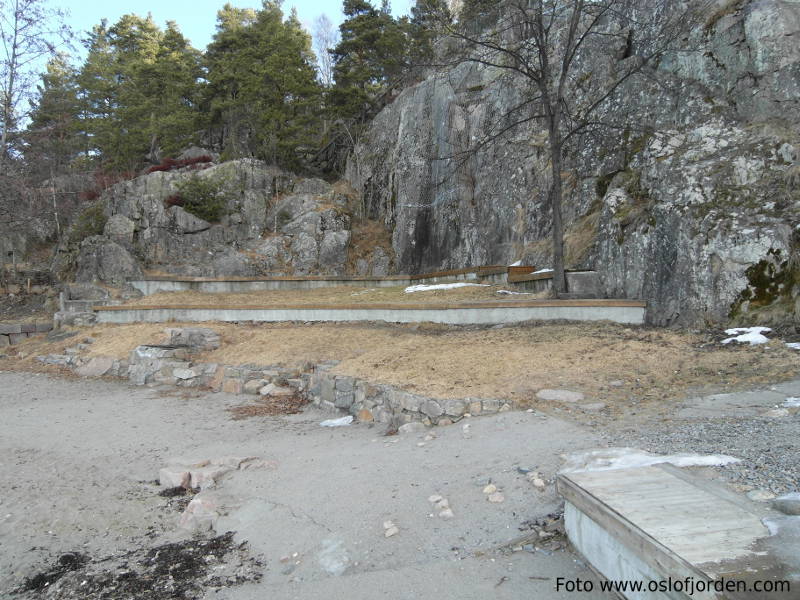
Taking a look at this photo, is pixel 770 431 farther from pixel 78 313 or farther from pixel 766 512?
pixel 78 313

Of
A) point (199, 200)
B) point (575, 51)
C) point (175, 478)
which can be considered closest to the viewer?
point (175, 478)

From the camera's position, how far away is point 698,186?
9570 millimetres

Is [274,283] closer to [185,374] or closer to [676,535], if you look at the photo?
[185,374]

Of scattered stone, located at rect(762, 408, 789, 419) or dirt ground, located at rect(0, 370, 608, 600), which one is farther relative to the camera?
scattered stone, located at rect(762, 408, 789, 419)

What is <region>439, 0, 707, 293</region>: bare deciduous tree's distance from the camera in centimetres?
1122

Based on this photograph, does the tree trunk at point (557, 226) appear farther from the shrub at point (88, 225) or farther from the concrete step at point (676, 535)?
the shrub at point (88, 225)

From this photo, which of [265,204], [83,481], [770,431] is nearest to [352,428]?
[83,481]

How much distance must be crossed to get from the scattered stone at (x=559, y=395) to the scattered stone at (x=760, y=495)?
3069 mm

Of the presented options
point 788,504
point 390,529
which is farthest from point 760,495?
point 390,529

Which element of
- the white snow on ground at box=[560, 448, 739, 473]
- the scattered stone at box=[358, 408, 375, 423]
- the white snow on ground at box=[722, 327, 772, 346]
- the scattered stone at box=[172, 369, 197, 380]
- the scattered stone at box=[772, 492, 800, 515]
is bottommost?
the scattered stone at box=[172, 369, 197, 380]

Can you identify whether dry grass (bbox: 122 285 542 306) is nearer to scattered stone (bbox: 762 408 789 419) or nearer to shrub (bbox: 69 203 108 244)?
shrub (bbox: 69 203 108 244)

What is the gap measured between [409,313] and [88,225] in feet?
56.5

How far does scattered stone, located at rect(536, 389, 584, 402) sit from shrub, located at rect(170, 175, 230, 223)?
20.0m

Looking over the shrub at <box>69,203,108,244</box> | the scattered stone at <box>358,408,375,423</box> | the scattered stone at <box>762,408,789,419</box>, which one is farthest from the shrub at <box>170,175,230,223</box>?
the scattered stone at <box>762,408,789,419</box>
